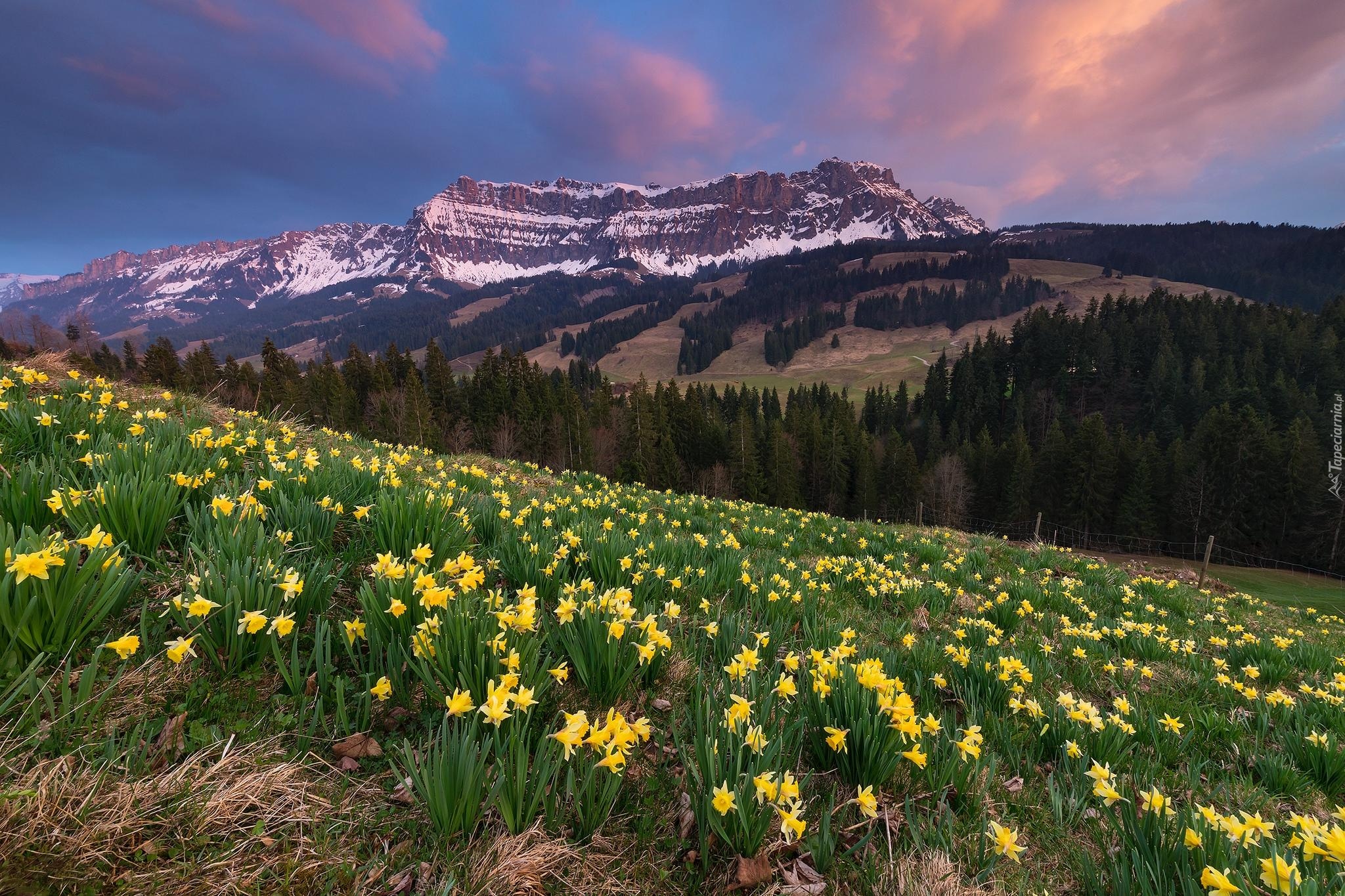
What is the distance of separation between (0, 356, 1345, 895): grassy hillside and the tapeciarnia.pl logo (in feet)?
230

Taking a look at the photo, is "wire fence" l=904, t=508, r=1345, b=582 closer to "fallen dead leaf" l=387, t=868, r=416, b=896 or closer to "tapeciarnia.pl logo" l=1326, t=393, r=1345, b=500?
"tapeciarnia.pl logo" l=1326, t=393, r=1345, b=500

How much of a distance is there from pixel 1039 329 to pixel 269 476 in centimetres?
12201

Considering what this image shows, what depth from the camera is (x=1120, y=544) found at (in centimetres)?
5500

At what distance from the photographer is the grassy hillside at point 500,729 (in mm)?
1584

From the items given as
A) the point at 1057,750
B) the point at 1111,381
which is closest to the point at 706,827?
the point at 1057,750

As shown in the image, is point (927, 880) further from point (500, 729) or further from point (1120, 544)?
point (1120, 544)

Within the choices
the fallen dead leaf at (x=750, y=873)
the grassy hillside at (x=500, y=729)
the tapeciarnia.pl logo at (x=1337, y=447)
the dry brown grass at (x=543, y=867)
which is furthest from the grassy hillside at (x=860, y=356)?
the dry brown grass at (x=543, y=867)

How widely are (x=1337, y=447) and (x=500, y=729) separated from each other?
8837cm

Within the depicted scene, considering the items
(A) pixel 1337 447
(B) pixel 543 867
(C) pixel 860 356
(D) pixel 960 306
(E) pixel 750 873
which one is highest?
(D) pixel 960 306

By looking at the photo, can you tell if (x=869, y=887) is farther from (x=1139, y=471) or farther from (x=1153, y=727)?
(x=1139, y=471)

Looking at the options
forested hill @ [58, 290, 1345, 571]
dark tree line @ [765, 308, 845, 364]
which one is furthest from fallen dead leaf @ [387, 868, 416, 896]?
dark tree line @ [765, 308, 845, 364]

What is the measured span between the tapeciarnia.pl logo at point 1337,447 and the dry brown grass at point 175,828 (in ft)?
244

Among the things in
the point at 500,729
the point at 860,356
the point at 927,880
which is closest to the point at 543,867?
the point at 500,729

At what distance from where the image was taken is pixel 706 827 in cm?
183
